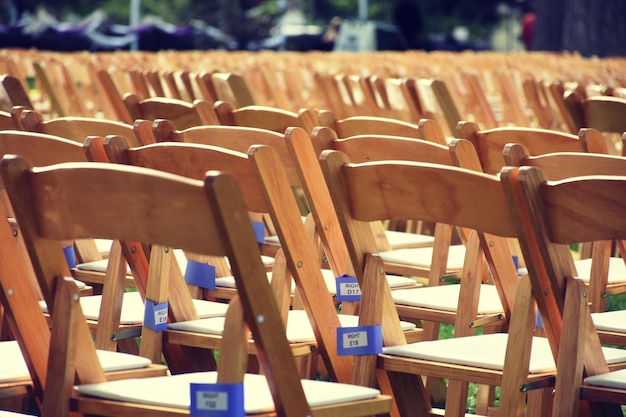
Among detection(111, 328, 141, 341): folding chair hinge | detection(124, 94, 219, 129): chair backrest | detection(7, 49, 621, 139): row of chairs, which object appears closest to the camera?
detection(111, 328, 141, 341): folding chair hinge

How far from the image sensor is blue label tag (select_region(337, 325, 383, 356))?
293 cm

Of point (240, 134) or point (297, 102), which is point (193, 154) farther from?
point (297, 102)

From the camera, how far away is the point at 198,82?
7.55 metres

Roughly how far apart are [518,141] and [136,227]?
6.63ft

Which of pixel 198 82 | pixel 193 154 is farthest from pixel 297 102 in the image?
pixel 193 154

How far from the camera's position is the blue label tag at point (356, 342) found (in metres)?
2.93

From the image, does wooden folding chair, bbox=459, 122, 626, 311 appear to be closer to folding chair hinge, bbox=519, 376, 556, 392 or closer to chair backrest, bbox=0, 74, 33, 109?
folding chair hinge, bbox=519, 376, 556, 392

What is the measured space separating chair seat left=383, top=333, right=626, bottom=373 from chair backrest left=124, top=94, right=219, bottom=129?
201 centimetres

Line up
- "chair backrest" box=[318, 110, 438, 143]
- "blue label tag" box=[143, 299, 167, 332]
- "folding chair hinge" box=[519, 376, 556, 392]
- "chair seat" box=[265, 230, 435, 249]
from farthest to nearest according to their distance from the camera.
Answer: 1. "chair seat" box=[265, 230, 435, 249]
2. "chair backrest" box=[318, 110, 438, 143]
3. "blue label tag" box=[143, 299, 167, 332]
4. "folding chair hinge" box=[519, 376, 556, 392]

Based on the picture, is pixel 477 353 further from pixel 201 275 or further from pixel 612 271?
pixel 612 271

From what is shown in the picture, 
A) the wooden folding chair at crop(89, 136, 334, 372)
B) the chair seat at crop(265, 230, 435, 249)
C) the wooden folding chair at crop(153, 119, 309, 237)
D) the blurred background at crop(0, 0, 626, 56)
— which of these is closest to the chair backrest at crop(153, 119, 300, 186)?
the wooden folding chair at crop(153, 119, 309, 237)

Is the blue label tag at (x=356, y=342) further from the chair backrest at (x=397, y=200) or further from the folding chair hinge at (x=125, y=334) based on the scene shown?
the folding chair hinge at (x=125, y=334)

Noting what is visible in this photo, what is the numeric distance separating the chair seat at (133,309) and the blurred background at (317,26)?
23.6 meters

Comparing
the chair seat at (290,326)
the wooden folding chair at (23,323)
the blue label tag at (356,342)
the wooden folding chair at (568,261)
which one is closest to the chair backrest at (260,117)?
the chair seat at (290,326)
